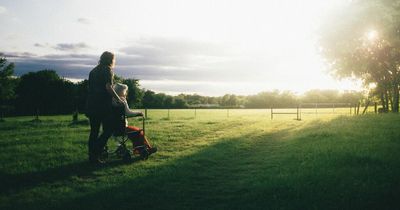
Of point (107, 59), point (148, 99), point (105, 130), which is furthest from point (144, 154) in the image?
point (148, 99)

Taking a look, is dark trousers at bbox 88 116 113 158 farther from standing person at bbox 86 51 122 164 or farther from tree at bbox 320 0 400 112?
tree at bbox 320 0 400 112

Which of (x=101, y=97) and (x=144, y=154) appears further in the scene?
(x=144, y=154)

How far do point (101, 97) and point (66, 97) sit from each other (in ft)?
293

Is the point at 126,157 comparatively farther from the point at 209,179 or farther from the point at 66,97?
the point at 66,97

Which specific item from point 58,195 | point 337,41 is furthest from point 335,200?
point 337,41

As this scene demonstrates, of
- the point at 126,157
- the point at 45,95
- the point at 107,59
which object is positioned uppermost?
the point at 45,95

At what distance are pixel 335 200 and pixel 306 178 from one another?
1642 mm

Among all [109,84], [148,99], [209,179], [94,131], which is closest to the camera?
[209,179]

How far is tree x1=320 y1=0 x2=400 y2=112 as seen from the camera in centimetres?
2894

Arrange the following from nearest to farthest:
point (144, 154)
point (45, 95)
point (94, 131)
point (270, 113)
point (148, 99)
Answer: point (94, 131) < point (144, 154) < point (270, 113) < point (45, 95) < point (148, 99)

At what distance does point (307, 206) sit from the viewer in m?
6.77

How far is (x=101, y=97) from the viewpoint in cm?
1003

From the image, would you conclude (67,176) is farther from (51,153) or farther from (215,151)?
(215,151)

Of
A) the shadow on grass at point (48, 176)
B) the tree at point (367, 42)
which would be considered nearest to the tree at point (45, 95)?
the tree at point (367, 42)
